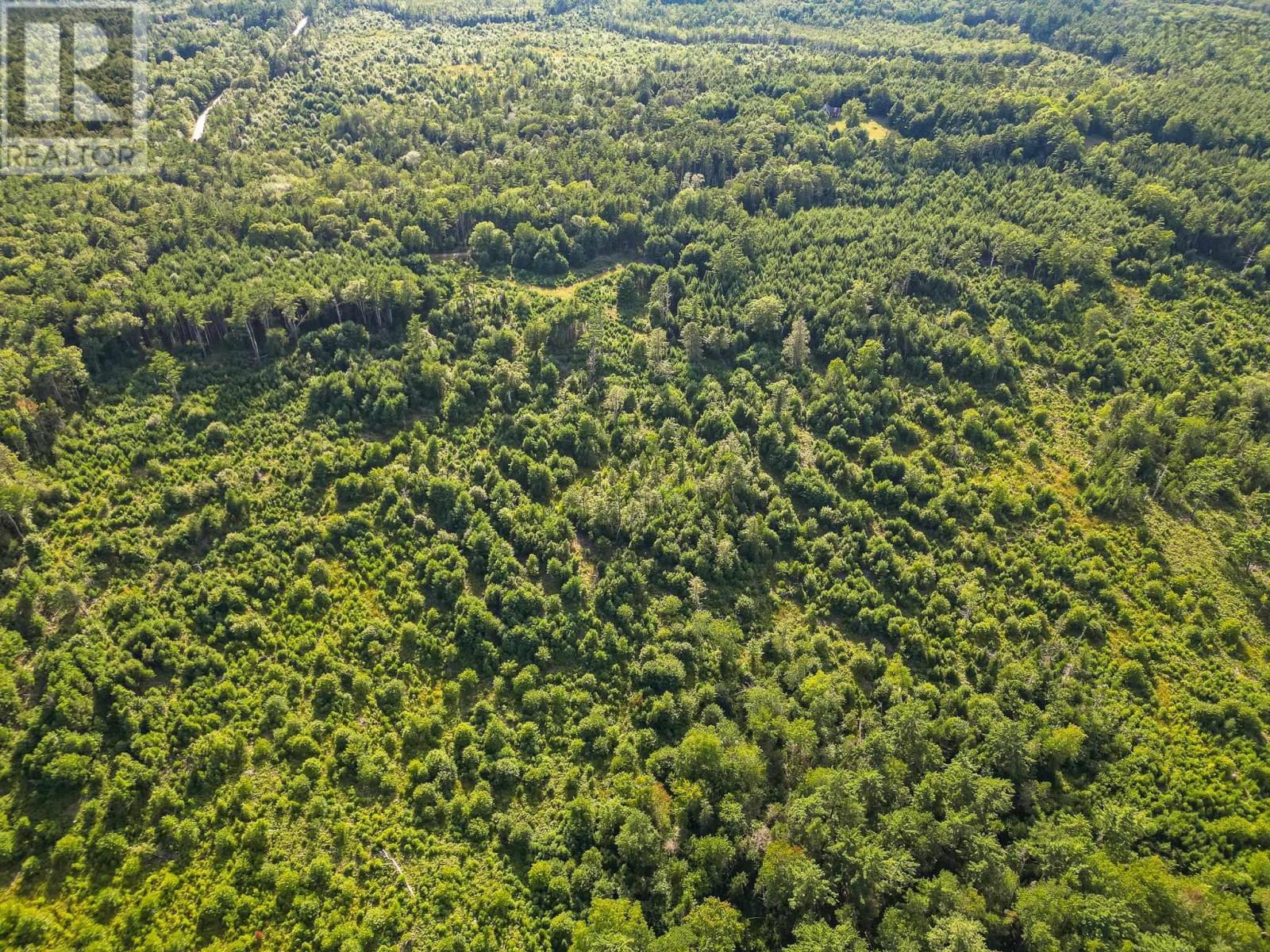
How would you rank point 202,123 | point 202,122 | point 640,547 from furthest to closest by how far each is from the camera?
point 202,122, point 202,123, point 640,547

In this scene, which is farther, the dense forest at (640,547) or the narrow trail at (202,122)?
the narrow trail at (202,122)

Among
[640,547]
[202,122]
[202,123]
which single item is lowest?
[640,547]

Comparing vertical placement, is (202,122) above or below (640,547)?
above

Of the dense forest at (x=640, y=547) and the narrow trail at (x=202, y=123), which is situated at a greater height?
the narrow trail at (x=202, y=123)

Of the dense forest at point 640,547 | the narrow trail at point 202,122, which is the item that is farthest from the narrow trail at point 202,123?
the dense forest at point 640,547

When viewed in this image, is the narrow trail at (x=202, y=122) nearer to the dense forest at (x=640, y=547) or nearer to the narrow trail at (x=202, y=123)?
the narrow trail at (x=202, y=123)

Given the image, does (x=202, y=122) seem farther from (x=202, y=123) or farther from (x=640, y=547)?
(x=640, y=547)

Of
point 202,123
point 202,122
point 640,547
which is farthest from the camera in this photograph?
point 202,122

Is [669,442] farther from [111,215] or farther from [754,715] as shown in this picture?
[111,215]

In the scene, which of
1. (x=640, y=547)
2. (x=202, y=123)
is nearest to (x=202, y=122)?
(x=202, y=123)
